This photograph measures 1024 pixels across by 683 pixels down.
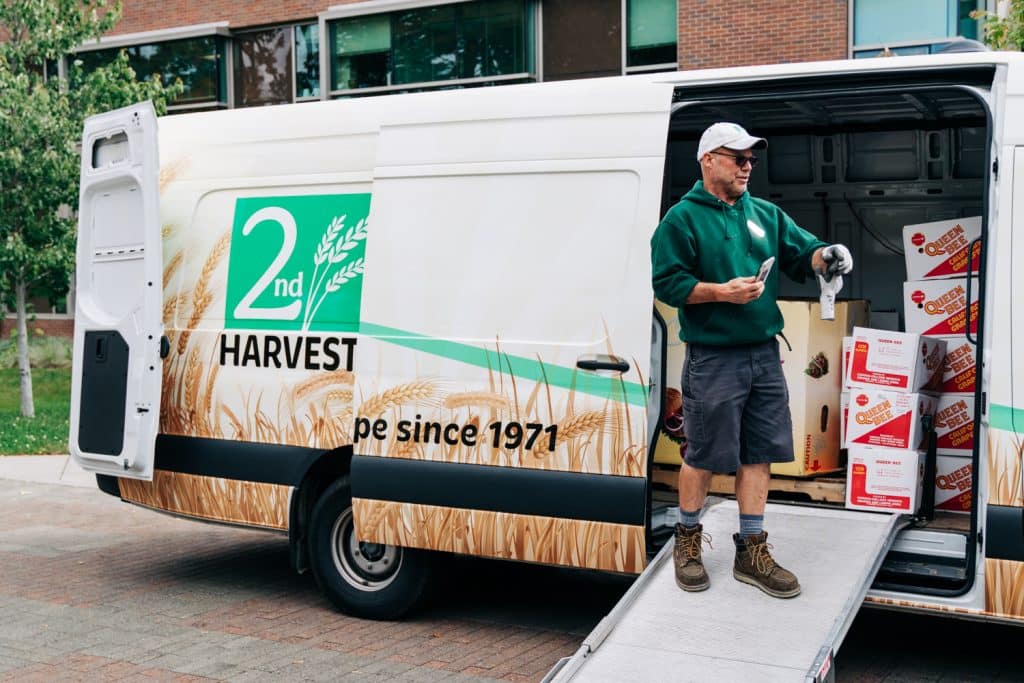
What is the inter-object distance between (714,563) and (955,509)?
1.36 meters

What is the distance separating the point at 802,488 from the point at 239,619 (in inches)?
117

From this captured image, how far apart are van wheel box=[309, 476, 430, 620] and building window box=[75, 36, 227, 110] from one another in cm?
1713

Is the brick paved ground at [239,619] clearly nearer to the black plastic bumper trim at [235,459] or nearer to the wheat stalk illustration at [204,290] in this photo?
the black plastic bumper trim at [235,459]

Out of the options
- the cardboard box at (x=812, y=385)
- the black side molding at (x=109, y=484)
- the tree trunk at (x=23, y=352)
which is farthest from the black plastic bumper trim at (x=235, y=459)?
the tree trunk at (x=23, y=352)

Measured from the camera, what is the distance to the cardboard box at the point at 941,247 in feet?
20.0

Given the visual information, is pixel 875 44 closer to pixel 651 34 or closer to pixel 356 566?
pixel 651 34

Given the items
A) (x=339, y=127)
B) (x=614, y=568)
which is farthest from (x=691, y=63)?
(x=614, y=568)

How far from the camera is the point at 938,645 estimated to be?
19.5ft

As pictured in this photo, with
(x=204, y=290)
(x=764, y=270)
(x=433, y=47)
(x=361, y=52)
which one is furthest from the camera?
(x=361, y=52)

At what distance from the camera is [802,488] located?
6227 mm

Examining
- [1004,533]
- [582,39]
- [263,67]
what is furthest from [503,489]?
[263,67]

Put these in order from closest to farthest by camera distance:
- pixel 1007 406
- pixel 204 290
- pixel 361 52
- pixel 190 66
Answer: pixel 1007 406
pixel 204 290
pixel 361 52
pixel 190 66

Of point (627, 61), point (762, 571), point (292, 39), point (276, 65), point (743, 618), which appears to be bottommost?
point (743, 618)

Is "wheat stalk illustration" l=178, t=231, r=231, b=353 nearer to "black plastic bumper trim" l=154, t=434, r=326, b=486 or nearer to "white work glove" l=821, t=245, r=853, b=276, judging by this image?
"black plastic bumper trim" l=154, t=434, r=326, b=486
